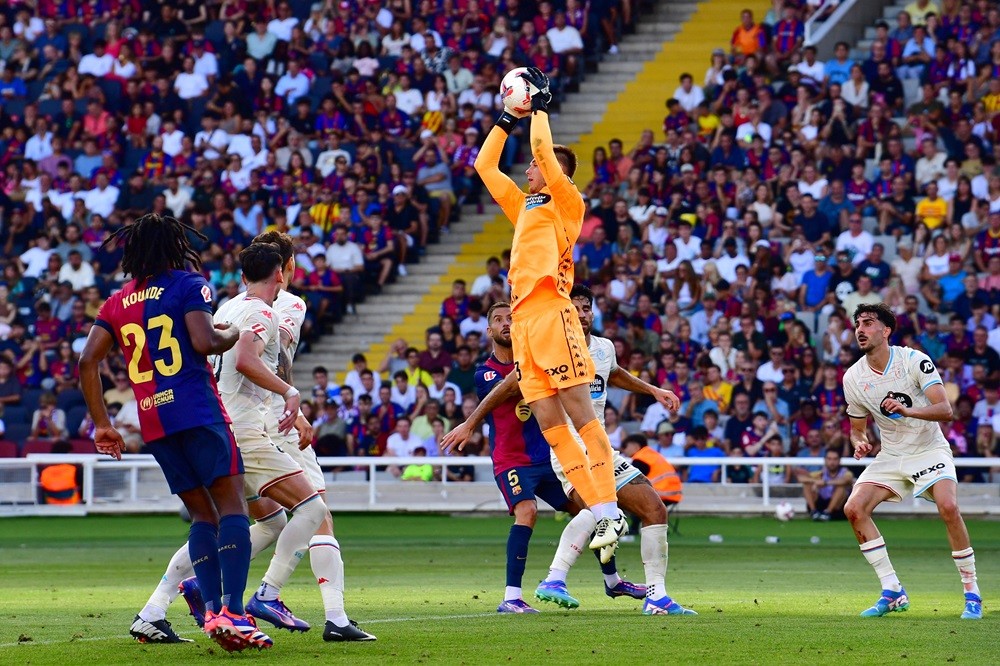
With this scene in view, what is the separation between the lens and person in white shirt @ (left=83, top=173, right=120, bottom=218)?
95.7 feet

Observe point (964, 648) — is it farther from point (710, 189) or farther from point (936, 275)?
point (710, 189)

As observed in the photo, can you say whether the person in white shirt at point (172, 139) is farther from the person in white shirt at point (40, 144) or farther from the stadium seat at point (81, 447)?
the stadium seat at point (81, 447)

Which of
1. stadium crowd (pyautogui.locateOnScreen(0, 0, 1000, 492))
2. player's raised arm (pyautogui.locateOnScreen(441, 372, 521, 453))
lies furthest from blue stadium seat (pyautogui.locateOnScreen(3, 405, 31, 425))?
player's raised arm (pyautogui.locateOnScreen(441, 372, 521, 453))

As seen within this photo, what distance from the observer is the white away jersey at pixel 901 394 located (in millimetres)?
11570

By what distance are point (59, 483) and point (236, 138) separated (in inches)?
343

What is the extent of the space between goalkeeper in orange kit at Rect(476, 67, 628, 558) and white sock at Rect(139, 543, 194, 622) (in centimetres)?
229

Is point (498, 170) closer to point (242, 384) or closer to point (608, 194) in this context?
point (242, 384)

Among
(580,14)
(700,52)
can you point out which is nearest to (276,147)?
(580,14)

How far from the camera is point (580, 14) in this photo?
96.9 feet

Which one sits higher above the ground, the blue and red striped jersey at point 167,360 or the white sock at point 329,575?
the blue and red striped jersey at point 167,360

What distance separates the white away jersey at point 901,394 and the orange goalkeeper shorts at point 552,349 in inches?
104

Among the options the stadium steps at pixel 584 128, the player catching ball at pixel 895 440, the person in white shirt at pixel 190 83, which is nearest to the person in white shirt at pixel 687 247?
the stadium steps at pixel 584 128

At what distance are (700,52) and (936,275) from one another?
8.84m

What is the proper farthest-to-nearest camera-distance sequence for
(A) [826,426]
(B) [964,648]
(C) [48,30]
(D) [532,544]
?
(C) [48,30], (A) [826,426], (D) [532,544], (B) [964,648]
